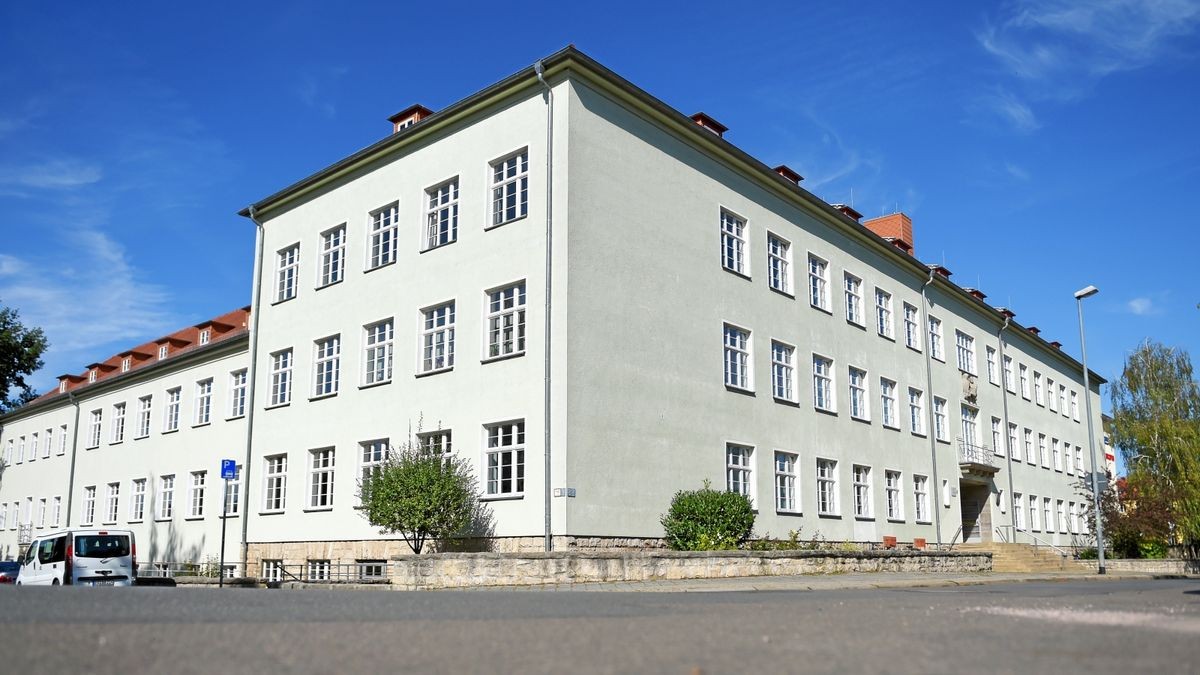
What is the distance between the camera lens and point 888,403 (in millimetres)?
35219

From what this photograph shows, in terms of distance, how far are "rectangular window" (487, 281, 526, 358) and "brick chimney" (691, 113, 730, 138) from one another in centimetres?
820

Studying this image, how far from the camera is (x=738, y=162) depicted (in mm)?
28625

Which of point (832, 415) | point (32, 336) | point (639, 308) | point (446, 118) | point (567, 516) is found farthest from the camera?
point (32, 336)

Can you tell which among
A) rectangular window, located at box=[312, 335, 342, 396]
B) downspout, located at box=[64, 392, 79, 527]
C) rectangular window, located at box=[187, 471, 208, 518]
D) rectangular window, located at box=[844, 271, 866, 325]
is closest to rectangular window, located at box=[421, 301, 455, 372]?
rectangular window, located at box=[312, 335, 342, 396]

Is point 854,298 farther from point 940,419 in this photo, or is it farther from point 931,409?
point 940,419

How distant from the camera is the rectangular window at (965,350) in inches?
1641

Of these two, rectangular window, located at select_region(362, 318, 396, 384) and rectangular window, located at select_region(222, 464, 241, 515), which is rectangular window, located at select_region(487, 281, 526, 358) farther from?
rectangular window, located at select_region(222, 464, 241, 515)

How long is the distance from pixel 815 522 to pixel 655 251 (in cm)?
968

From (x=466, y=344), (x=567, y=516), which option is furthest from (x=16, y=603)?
(x=466, y=344)

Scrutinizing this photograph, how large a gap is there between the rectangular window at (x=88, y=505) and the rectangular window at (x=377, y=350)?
21225 mm

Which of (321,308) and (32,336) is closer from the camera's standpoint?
(321,308)

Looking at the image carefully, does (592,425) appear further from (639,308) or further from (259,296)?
(259,296)

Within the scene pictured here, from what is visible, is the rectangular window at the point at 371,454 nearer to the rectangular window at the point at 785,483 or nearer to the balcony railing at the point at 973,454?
the rectangular window at the point at 785,483

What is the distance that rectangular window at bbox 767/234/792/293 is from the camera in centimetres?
2991
